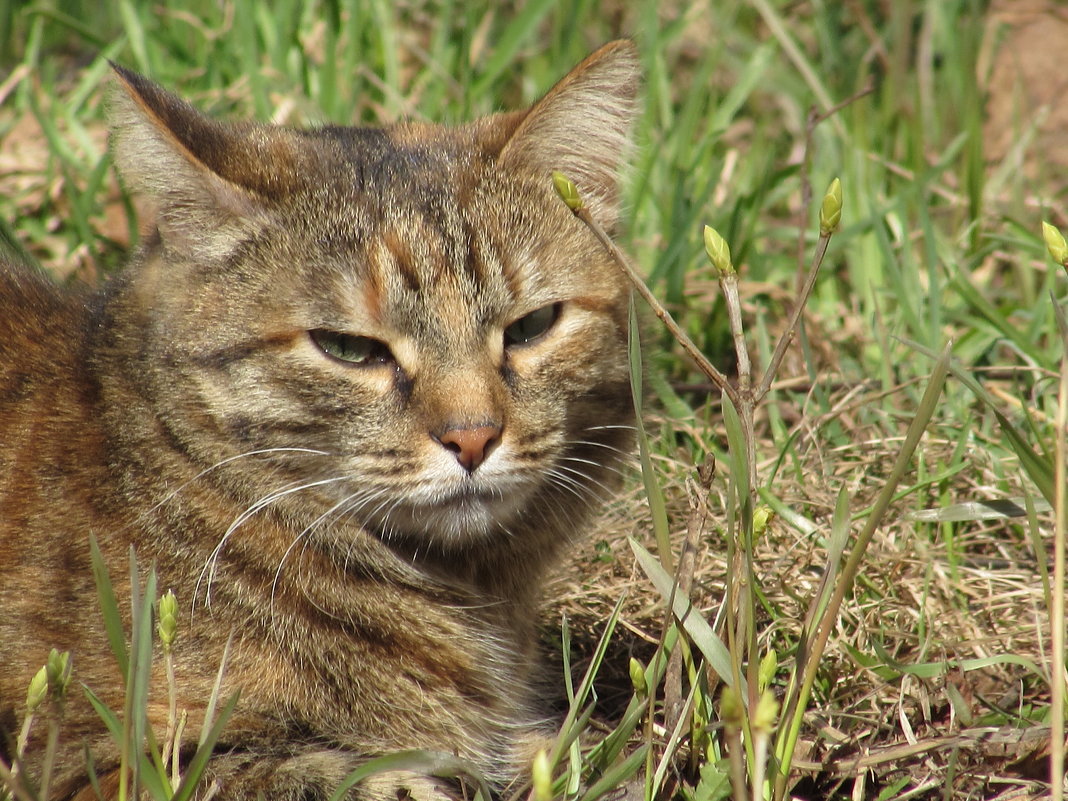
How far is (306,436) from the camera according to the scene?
89.1 inches

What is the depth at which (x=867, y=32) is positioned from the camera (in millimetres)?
5125

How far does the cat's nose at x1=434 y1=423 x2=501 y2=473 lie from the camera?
214cm

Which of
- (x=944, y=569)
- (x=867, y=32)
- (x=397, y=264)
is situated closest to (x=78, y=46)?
(x=867, y=32)

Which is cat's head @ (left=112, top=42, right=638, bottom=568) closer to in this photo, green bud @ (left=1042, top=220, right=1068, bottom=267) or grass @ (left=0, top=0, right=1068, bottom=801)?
grass @ (left=0, top=0, right=1068, bottom=801)

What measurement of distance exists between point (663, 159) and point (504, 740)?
2.41m

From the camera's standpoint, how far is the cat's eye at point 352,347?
226 centimetres

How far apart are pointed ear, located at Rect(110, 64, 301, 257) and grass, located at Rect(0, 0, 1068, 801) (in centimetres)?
91

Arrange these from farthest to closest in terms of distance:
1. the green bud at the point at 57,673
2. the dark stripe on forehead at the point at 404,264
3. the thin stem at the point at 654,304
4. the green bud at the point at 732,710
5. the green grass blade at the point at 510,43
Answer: the green grass blade at the point at 510,43 → the dark stripe on forehead at the point at 404,264 → the thin stem at the point at 654,304 → the green bud at the point at 57,673 → the green bud at the point at 732,710

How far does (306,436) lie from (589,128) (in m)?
0.86

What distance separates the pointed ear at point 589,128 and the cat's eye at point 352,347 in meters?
0.49

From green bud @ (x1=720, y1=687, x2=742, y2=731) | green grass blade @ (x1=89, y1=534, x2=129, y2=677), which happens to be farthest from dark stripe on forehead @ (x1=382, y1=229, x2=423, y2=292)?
green bud @ (x1=720, y1=687, x2=742, y2=731)

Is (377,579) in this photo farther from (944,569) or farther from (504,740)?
(944,569)

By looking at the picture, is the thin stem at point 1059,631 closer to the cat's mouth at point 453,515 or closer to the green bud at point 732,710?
the green bud at point 732,710

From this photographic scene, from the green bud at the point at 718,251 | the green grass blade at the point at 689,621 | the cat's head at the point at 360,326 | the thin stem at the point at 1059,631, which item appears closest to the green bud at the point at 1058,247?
the thin stem at the point at 1059,631
